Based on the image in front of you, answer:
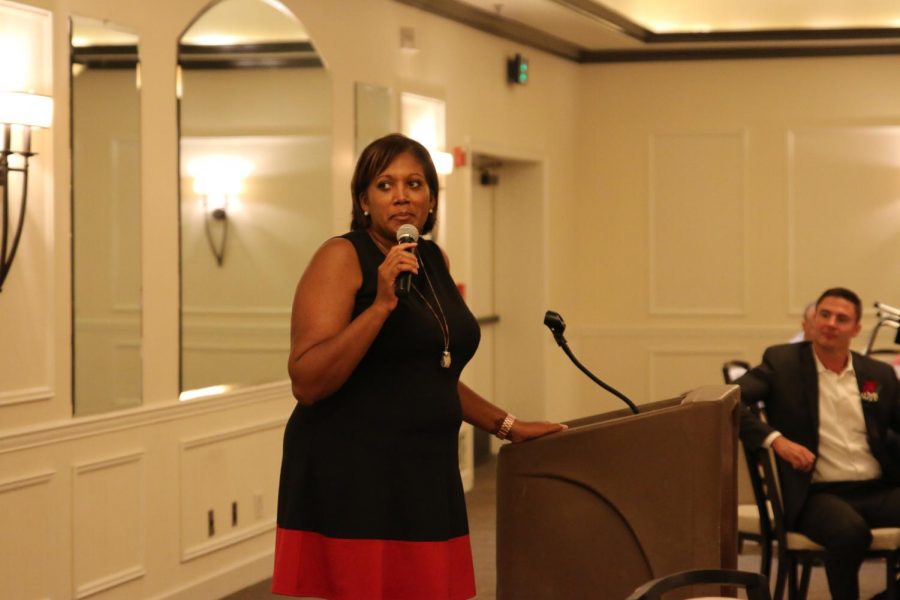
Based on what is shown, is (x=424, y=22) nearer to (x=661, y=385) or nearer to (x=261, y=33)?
(x=261, y=33)

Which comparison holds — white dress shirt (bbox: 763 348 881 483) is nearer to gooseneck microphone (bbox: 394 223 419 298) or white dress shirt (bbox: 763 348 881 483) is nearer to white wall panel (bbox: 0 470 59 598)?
gooseneck microphone (bbox: 394 223 419 298)

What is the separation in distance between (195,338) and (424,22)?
112 inches

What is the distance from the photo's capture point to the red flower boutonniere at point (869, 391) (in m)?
4.43

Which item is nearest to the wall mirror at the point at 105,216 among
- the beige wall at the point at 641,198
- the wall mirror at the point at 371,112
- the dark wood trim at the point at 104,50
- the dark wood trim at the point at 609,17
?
the dark wood trim at the point at 104,50

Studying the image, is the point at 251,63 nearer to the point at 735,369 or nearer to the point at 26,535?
the point at 26,535

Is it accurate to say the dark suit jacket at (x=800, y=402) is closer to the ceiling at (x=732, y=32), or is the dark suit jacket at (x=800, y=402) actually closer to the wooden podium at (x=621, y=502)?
the wooden podium at (x=621, y=502)

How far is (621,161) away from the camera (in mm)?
9773

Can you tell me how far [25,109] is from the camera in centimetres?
412

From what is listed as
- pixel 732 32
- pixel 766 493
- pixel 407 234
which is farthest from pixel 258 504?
pixel 732 32

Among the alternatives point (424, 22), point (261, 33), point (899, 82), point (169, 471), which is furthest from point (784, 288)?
point (169, 471)

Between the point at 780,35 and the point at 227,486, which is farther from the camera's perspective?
the point at 780,35

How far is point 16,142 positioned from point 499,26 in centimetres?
452

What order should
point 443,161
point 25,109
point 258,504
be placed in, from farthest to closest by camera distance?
point 443,161, point 258,504, point 25,109

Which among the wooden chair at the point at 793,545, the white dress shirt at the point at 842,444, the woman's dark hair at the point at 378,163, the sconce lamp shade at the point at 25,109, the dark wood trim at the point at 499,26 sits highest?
the dark wood trim at the point at 499,26
